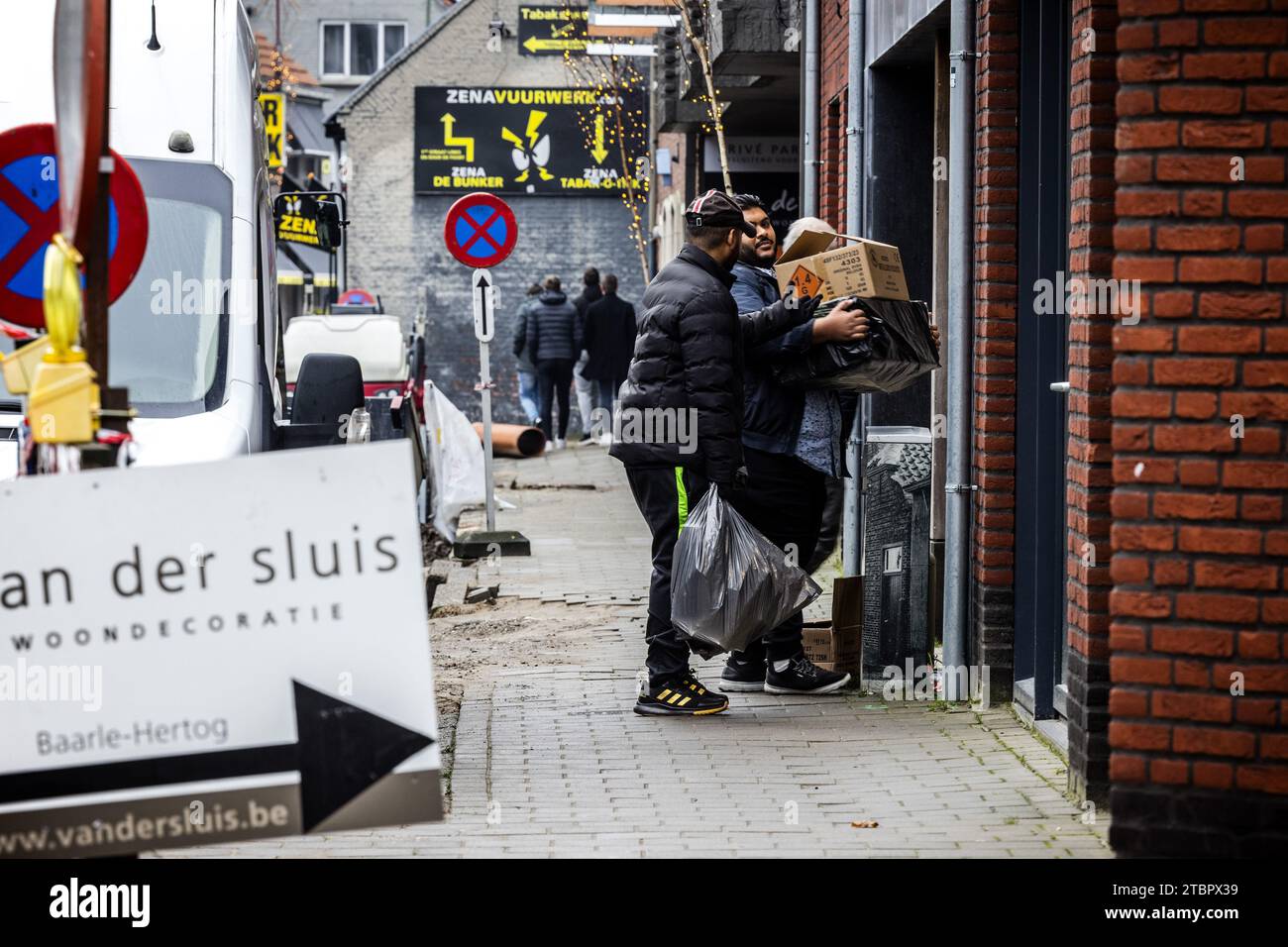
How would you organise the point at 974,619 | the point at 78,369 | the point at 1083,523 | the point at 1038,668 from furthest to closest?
the point at 974,619
the point at 1038,668
the point at 1083,523
the point at 78,369

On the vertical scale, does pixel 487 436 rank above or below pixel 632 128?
below

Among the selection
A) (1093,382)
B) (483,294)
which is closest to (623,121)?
(483,294)

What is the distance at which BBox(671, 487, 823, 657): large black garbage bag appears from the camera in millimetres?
7680

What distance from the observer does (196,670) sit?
386 centimetres

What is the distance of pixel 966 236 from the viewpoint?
845 centimetres

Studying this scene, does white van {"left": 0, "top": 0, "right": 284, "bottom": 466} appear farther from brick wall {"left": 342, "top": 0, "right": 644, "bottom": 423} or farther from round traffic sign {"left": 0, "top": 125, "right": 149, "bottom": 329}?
brick wall {"left": 342, "top": 0, "right": 644, "bottom": 423}

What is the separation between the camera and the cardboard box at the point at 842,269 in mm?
7902

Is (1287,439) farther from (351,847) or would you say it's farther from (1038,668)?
(351,847)

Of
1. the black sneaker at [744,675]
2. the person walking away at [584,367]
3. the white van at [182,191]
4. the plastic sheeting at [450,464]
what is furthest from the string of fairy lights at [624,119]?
the black sneaker at [744,675]

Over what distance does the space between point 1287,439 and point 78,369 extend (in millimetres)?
3195

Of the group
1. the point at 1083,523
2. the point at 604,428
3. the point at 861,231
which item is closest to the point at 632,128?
the point at 604,428

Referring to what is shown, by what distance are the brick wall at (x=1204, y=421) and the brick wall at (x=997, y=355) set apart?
2644 millimetres

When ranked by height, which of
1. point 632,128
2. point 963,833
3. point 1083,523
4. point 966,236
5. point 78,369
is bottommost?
point 963,833

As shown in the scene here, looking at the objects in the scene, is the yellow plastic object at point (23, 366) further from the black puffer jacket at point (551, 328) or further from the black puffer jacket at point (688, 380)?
the black puffer jacket at point (551, 328)
